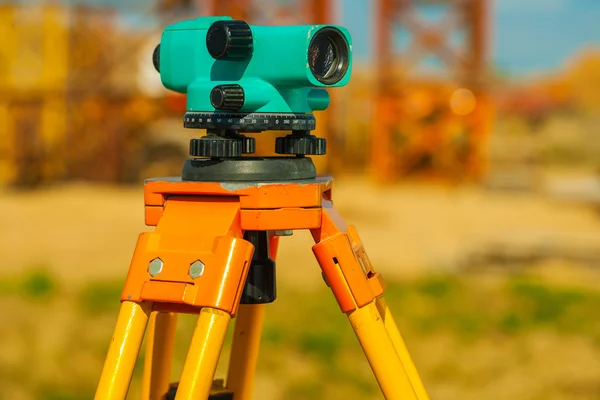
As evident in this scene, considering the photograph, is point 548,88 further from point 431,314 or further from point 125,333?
point 125,333

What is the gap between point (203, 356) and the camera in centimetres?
198

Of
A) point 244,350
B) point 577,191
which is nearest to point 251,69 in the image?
point 244,350

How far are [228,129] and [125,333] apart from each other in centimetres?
52

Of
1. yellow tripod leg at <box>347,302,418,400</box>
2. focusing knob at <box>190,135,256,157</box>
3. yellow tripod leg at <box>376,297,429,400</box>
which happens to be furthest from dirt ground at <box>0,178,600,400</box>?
focusing knob at <box>190,135,256,157</box>

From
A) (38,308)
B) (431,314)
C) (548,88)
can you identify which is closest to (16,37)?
(38,308)

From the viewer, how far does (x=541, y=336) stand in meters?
6.46

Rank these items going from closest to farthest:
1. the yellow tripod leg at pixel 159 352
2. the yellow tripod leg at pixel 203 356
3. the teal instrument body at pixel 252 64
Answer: the yellow tripod leg at pixel 203 356, the teal instrument body at pixel 252 64, the yellow tripod leg at pixel 159 352

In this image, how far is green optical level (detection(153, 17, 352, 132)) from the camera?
6.77ft

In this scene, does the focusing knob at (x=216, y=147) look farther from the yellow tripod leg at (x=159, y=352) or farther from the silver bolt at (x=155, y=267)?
the yellow tripod leg at (x=159, y=352)

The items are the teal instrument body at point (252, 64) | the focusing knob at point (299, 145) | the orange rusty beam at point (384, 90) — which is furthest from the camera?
the orange rusty beam at point (384, 90)

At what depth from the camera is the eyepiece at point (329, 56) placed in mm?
2135

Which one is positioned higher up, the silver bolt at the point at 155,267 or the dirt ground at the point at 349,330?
the silver bolt at the point at 155,267

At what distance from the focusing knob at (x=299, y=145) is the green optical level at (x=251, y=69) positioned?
0.12ft

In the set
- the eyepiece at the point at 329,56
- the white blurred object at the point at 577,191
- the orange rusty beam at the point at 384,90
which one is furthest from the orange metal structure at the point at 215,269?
the orange rusty beam at the point at 384,90
